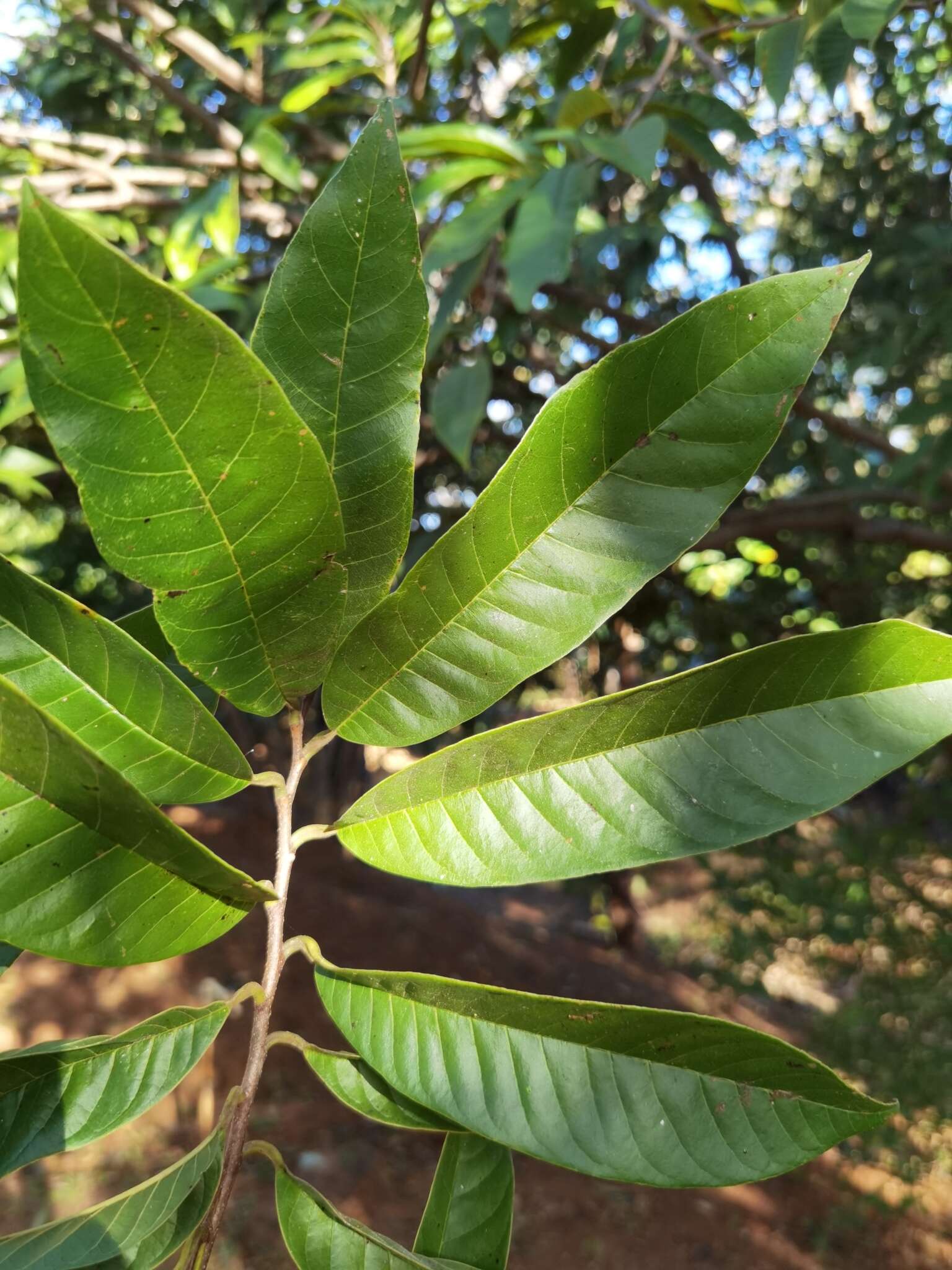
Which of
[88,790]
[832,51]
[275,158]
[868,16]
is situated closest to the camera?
[88,790]

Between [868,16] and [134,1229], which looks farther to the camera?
[868,16]

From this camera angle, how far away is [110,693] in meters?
0.48

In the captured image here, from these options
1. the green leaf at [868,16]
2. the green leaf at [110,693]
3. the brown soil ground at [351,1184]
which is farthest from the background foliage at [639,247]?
the green leaf at [110,693]

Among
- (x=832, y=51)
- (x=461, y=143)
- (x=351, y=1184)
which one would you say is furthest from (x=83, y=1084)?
(x=351, y=1184)

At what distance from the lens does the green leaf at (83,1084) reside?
1.68 feet

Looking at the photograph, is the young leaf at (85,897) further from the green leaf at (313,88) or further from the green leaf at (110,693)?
the green leaf at (313,88)

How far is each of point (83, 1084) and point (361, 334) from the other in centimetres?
45

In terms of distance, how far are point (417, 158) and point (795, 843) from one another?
11.0 ft

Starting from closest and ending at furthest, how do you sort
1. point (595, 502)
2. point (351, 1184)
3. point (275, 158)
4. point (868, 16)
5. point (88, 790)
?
point (88, 790)
point (595, 502)
point (868, 16)
point (275, 158)
point (351, 1184)

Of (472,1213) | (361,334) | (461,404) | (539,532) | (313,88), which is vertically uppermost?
(313,88)

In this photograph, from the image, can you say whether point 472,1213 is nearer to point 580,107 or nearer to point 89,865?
point 89,865

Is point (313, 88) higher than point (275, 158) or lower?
A: higher

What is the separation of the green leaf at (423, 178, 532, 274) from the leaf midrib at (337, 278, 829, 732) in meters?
0.80

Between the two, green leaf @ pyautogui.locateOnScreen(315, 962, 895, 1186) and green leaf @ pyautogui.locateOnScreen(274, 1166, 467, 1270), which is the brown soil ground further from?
green leaf @ pyautogui.locateOnScreen(315, 962, 895, 1186)
